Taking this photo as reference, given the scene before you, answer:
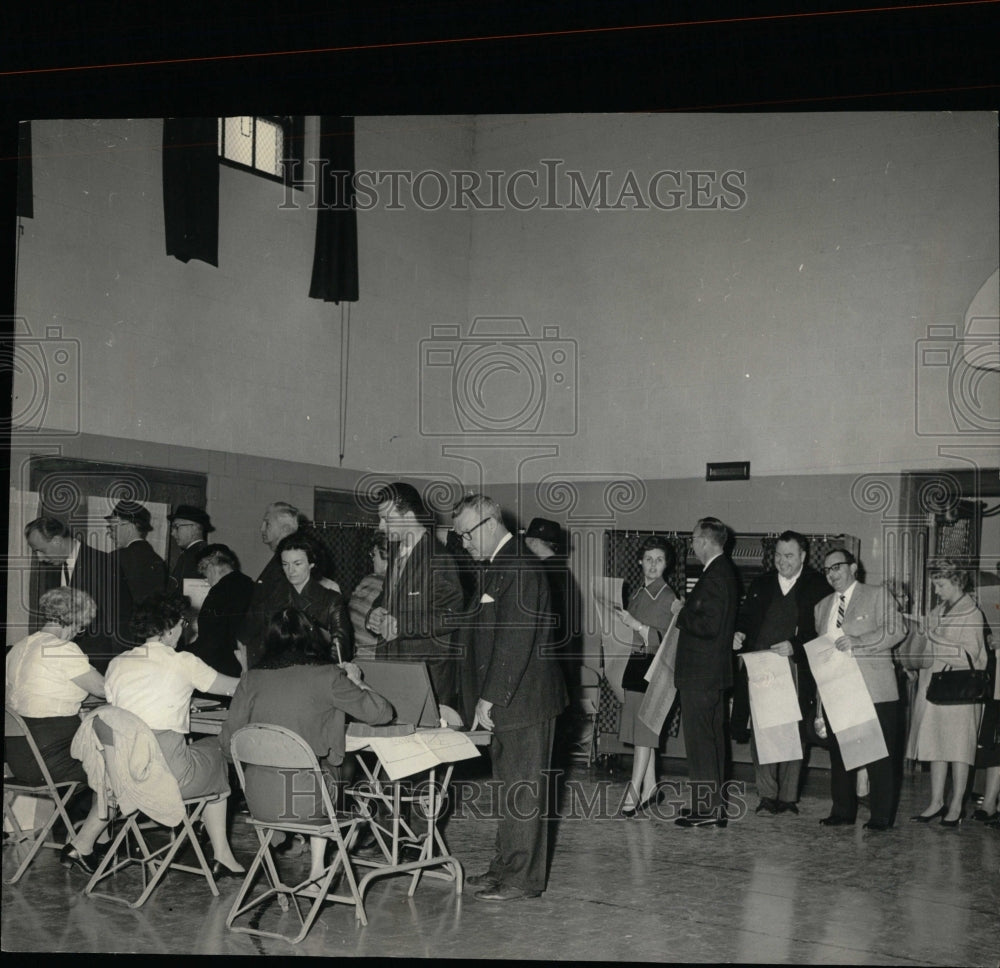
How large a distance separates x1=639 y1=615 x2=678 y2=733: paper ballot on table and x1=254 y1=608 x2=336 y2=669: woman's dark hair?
2.84 m

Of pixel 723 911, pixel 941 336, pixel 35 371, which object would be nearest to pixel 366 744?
pixel 723 911

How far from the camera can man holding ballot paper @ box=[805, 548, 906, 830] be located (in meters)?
6.47

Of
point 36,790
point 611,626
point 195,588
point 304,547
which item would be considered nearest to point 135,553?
point 195,588

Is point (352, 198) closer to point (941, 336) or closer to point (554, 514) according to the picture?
point (554, 514)

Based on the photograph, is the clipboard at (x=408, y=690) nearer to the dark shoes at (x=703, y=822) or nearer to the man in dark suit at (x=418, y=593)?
the man in dark suit at (x=418, y=593)

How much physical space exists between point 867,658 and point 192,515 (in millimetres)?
4563

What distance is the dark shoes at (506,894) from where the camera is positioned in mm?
4855

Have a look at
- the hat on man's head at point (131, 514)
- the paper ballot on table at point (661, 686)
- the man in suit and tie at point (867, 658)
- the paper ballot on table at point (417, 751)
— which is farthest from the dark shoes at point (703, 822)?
the hat on man's head at point (131, 514)

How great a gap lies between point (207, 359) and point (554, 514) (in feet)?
10.8

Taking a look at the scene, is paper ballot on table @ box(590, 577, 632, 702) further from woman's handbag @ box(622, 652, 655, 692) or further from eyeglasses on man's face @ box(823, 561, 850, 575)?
eyeglasses on man's face @ box(823, 561, 850, 575)

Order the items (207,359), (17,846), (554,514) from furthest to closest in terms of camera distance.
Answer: (554,514), (207,359), (17,846)

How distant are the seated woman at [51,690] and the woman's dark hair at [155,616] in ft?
1.34

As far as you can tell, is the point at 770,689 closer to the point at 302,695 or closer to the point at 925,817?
the point at 925,817

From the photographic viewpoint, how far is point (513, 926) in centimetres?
453
